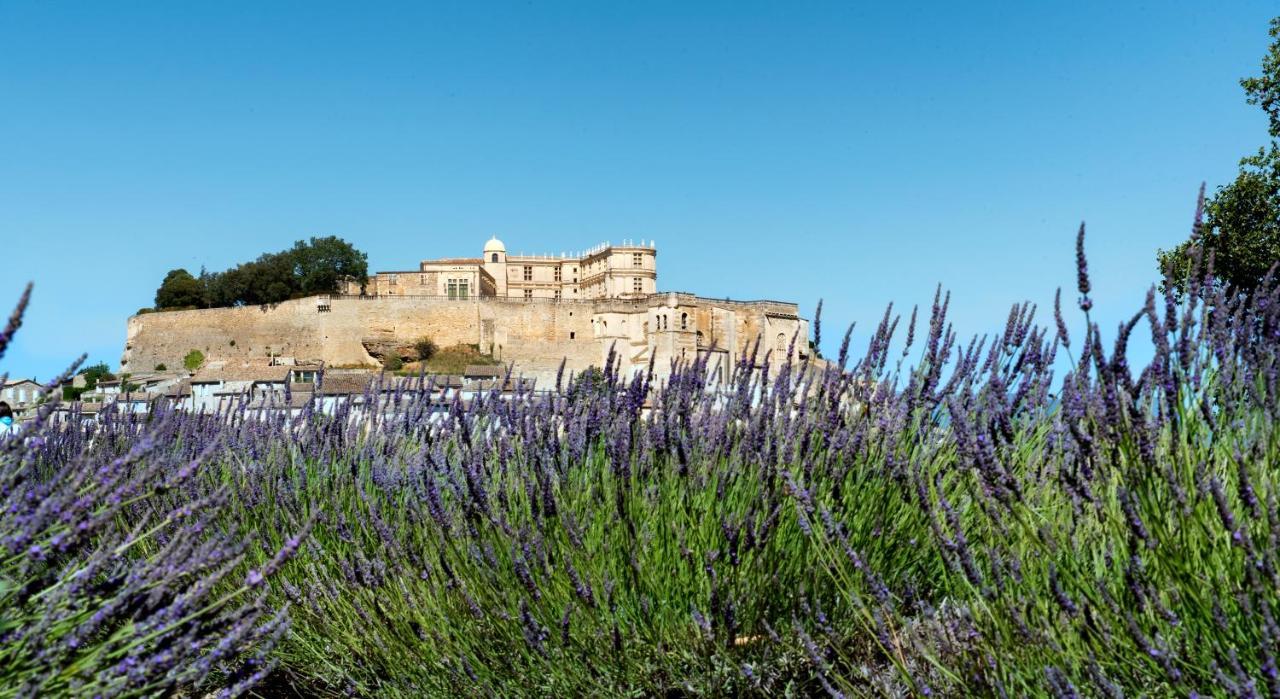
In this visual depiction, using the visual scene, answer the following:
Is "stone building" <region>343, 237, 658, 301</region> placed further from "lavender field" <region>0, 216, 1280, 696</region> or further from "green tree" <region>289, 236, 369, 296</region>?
"lavender field" <region>0, 216, 1280, 696</region>

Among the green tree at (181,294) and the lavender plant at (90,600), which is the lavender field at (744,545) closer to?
the lavender plant at (90,600)

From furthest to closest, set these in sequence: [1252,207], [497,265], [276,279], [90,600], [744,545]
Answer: [497,265] < [276,279] < [1252,207] < [744,545] < [90,600]

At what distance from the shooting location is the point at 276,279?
2542 inches

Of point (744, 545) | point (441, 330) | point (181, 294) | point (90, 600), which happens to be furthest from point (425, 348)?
point (90, 600)

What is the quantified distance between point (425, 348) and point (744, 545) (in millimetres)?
58025

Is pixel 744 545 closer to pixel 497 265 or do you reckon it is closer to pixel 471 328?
pixel 471 328

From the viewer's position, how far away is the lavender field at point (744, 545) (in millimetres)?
1916

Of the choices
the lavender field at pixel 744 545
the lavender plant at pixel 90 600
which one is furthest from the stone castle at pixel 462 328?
the lavender plant at pixel 90 600

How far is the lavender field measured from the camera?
1916 mm

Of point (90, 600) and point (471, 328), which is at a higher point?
point (471, 328)

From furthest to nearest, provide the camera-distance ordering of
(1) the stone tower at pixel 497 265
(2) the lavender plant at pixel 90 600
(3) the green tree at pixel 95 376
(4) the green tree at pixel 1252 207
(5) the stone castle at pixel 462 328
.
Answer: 1. (1) the stone tower at pixel 497 265
2. (5) the stone castle at pixel 462 328
3. (3) the green tree at pixel 95 376
4. (4) the green tree at pixel 1252 207
5. (2) the lavender plant at pixel 90 600

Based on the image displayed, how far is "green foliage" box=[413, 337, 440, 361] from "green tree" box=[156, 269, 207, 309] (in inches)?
623

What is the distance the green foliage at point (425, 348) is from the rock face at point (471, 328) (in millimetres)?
371

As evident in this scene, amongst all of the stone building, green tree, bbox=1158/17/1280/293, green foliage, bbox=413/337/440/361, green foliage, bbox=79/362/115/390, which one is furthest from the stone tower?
green tree, bbox=1158/17/1280/293
